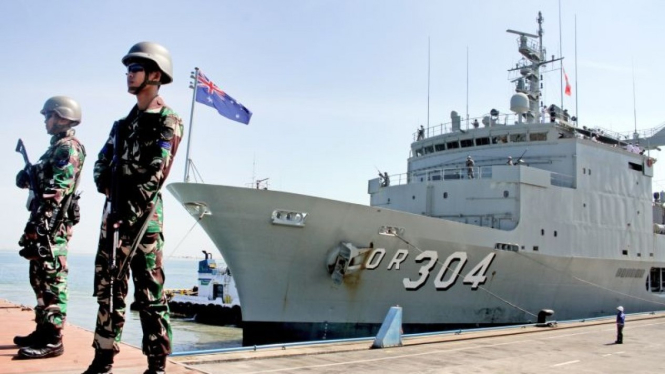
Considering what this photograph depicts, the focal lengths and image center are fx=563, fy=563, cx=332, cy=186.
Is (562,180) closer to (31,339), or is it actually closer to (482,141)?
(482,141)

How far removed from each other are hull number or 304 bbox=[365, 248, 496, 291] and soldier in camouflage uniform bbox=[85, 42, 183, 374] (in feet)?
33.3

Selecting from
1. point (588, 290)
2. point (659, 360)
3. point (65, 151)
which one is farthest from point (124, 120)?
point (588, 290)

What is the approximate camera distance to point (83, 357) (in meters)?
4.93

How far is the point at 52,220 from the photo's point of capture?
195 inches

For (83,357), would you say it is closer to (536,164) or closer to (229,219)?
(229,219)

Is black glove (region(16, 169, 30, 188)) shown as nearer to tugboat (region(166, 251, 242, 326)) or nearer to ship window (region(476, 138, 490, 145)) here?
ship window (region(476, 138, 490, 145))

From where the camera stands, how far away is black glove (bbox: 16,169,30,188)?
17.0 ft

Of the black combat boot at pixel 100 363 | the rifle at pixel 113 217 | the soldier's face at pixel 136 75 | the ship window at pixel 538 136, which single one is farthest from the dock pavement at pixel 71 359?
the ship window at pixel 538 136

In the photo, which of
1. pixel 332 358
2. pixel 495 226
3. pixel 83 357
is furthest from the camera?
pixel 495 226

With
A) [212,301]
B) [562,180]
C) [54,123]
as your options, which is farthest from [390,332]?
[212,301]

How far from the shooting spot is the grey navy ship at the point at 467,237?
12922 mm

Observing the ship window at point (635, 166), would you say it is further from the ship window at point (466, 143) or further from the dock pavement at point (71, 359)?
the dock pavement at point (71, 359)

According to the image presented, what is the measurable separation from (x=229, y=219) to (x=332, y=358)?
17.3ft

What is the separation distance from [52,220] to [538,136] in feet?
57.6
